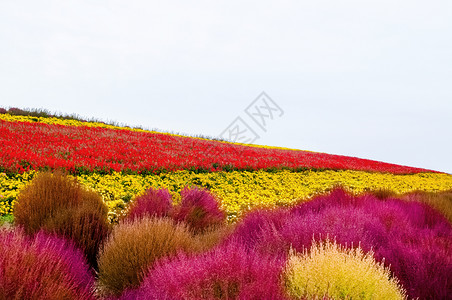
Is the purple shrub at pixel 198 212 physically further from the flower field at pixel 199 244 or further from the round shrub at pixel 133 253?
the round shrub at pixel 133 253

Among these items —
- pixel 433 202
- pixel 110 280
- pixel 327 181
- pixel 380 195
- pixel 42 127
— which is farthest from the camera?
pixel 42 127

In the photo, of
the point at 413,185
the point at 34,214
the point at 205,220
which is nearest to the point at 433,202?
the point at 205,220

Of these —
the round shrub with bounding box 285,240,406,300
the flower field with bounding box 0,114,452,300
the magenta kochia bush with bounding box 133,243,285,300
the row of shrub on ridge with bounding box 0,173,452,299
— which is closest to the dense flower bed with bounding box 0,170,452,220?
the flower field with bounding box 0,114,452,300

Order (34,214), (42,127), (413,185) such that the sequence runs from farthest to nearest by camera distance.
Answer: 1. (413,185)
2. (42,127)
3. (34,214)

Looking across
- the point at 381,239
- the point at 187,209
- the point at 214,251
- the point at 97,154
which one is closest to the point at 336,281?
the point at 214,251

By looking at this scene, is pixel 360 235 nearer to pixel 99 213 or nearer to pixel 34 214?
pixel 99 213

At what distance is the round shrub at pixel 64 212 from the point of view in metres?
4.42

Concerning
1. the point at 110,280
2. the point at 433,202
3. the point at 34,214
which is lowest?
the point at 110,280

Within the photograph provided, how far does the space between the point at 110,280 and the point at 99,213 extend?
4.12 ft

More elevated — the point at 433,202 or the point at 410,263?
the point at 433,202

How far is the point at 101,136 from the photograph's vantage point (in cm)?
1653

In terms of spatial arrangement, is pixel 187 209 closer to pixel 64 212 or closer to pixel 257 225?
pixel 257 225

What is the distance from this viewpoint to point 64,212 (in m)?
4.56

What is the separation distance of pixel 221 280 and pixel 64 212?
2.98 metres
